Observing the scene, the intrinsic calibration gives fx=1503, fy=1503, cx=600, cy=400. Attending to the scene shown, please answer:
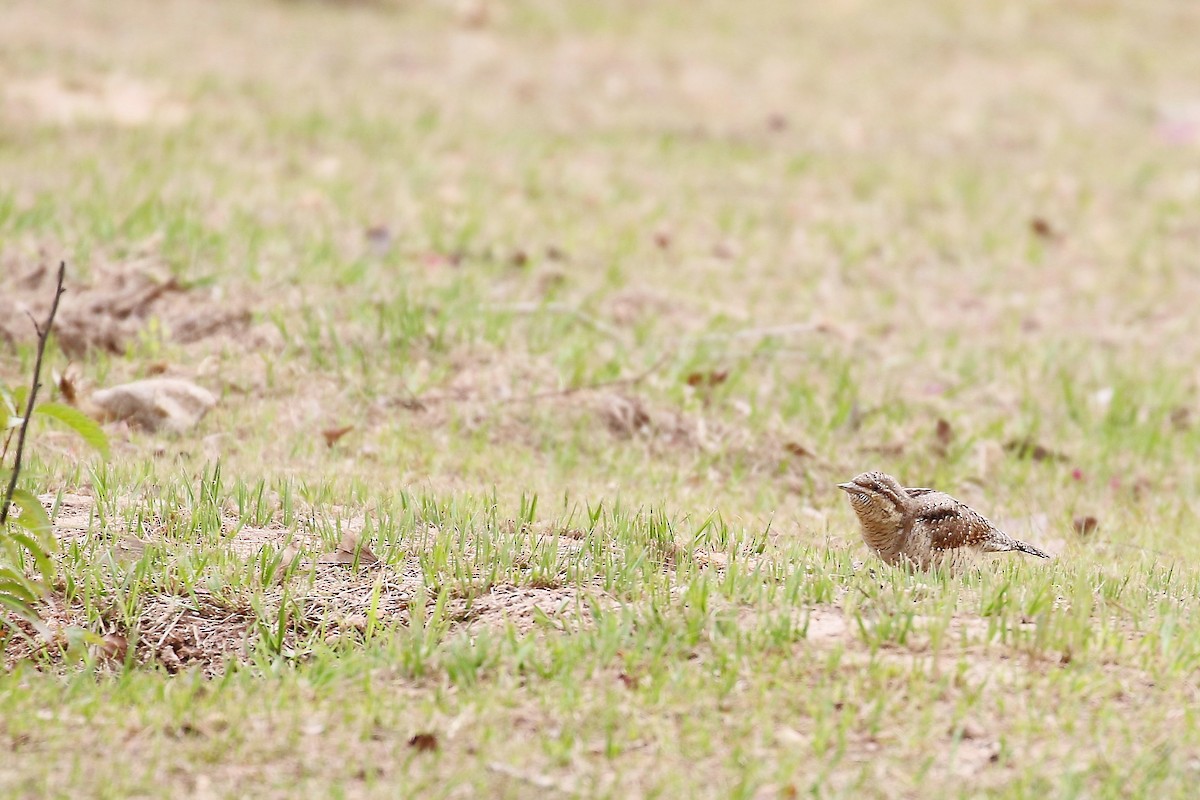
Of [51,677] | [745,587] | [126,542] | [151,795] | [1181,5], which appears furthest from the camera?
[1181,5]

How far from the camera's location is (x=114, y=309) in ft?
23.1

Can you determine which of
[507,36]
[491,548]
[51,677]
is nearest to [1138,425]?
[491,548]

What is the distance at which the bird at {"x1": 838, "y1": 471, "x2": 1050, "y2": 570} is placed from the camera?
4754 millimetres

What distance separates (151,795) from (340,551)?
1.35 m

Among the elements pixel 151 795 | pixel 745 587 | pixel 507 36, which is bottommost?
pixel 151 795

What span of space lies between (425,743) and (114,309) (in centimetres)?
410

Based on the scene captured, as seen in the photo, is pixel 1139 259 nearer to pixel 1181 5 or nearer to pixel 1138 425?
pixel 1138 425

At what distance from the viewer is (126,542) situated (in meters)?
4.59

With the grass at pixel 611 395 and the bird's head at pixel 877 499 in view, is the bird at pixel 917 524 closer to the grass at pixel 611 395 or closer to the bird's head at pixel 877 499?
the bird's head at pixel 877 499

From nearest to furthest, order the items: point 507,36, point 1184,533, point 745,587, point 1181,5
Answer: point 745,587, point 1184,533, point 507,36, point 1181,5

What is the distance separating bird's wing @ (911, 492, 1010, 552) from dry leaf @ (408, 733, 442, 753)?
186 cm

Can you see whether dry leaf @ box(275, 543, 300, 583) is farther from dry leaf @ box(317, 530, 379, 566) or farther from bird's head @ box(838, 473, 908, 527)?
bird's head @ box(838, 473, 908, 527)

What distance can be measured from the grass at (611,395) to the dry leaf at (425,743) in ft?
0.14

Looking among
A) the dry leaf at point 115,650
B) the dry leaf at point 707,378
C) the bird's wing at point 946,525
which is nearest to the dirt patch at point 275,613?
the dry leaf at point 115,650
